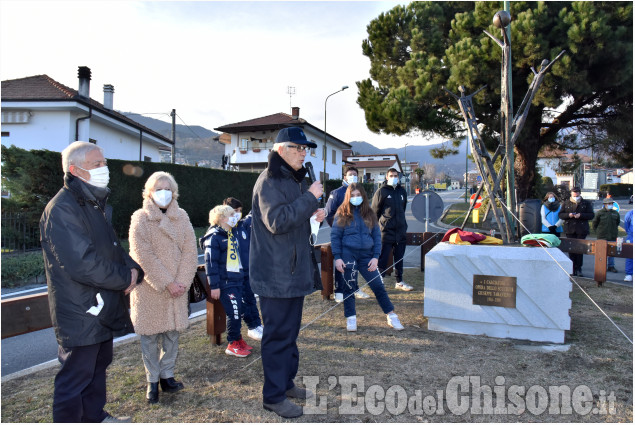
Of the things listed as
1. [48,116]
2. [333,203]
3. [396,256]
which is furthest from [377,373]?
[48,116]

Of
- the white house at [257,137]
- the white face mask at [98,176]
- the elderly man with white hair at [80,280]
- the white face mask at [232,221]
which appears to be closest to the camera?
the elderly man with white hair at [80,280]

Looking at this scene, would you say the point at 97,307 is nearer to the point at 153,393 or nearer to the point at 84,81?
the point at 153,393

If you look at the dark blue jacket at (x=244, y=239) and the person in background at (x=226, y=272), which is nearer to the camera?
the person in background at (x=226, y=272)

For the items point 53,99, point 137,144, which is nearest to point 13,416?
point 53,99

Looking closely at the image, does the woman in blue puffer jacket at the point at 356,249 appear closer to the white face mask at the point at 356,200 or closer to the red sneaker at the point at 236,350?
the white face mask at the point at 356,200

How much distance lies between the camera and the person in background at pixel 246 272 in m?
4.39

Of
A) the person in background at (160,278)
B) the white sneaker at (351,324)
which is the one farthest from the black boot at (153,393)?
the white sneaker at (351,324)

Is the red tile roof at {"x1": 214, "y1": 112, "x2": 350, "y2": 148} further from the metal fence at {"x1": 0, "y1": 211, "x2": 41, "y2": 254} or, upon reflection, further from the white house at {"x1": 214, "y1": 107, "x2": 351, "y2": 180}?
the metal fence at {"x1": 0, "y1": 211, "x2": 41, "y2": 254}

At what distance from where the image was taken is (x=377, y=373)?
11.9ft

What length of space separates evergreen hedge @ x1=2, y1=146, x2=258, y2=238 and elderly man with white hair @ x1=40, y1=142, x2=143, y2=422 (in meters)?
10.0

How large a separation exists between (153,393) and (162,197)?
1.44m

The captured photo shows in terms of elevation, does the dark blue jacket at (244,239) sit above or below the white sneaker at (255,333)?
above

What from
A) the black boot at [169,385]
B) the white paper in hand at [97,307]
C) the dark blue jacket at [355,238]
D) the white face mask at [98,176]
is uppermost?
the white face mask at [98,176]

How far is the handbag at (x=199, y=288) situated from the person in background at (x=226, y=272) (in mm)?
121
